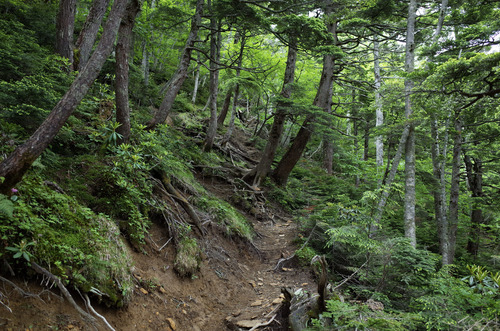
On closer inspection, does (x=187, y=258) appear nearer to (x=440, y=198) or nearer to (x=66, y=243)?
(x=66, y=243)

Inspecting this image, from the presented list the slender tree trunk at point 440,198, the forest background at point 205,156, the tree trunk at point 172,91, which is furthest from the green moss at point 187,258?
the slender tree trunk at point 440,198

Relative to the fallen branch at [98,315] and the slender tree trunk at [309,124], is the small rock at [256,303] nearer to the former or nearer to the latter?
the fallen branch at [98,315]

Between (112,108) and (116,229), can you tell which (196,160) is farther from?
→ (116,229)

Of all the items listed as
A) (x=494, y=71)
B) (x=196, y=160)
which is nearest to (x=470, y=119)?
(x=494, y=71)

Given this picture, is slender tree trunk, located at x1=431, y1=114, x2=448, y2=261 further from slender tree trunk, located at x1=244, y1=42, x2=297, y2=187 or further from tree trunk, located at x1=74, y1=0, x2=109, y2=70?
tree trunk, located at x1=74, y1=0, x2=109, y2=70

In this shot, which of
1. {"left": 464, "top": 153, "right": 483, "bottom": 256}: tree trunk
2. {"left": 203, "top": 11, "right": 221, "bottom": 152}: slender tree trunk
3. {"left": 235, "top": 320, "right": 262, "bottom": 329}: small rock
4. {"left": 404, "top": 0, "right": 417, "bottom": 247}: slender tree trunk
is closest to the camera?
{"left": 235, "top": 320, "right": 262, "bottom": 329}: small rock

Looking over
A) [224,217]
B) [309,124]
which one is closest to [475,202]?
[309,124]

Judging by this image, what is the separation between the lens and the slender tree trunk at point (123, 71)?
192 inches

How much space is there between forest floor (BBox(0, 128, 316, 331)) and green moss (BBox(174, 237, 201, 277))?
128mm

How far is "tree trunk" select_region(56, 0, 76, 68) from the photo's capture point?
23.7 ft

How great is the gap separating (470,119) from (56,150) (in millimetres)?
10213


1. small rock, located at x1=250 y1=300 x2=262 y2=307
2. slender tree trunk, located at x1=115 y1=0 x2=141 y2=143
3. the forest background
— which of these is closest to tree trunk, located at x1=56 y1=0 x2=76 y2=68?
the forest background

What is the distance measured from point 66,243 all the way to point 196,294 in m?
2.35

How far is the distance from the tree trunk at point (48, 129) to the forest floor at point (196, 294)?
982 millimetres
